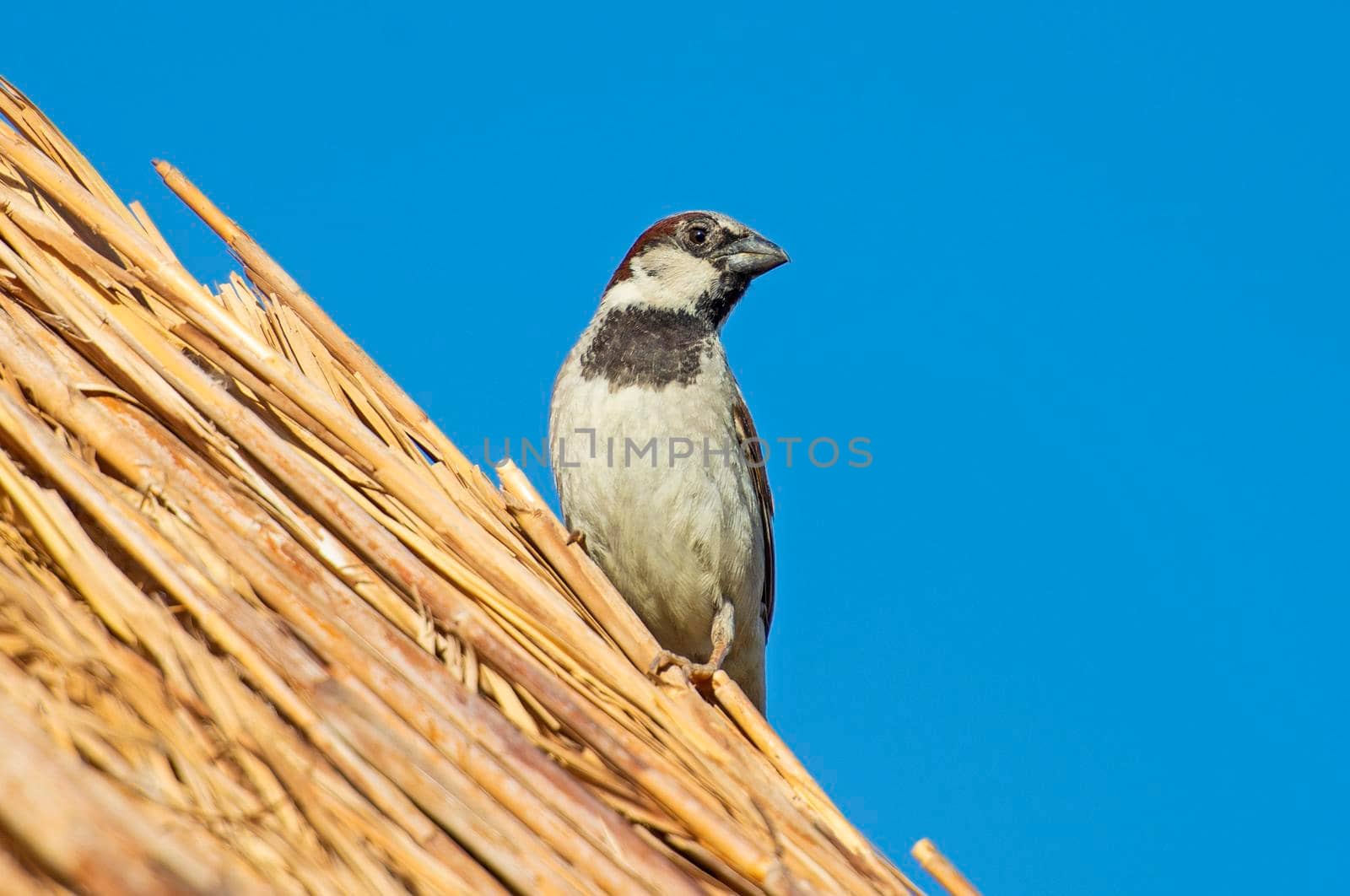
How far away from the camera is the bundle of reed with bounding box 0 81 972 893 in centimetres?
174

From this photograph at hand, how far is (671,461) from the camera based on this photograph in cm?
455

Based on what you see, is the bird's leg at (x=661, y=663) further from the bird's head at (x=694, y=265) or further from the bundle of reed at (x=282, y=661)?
the bird's head at (x=694, y=265)

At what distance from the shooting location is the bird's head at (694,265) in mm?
5137

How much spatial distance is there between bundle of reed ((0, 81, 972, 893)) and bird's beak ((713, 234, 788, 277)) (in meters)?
2.19

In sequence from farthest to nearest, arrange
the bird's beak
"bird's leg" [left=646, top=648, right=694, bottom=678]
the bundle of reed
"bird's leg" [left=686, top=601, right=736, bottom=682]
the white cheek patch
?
1. the bird's beak
2. the white cheek patch
3. "bird's leg" [left=686, top=601, right=736, bottom=682]
4. "bird's leg" [left=646, top=648, right=694, bottom=678]
5. the bundle of reed

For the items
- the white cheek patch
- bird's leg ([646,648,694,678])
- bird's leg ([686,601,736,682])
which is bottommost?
bird's leg ([646,648,694,678])

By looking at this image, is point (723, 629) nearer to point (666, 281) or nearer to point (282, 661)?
point (666, 281)

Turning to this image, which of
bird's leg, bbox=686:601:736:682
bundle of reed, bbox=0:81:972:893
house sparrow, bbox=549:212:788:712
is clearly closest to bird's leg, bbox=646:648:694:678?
bundle of reed, bbox=0:81:972:893

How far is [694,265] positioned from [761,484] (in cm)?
88

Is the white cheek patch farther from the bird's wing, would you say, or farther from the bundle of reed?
the bundle of reed

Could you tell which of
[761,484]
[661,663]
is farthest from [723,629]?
[661,663]

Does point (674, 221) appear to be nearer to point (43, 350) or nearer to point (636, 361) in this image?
point (636, 361)

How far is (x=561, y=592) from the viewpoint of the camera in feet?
10.3

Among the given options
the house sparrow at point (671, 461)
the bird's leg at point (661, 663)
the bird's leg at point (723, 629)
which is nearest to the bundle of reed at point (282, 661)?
the bird's leg at point (661, 663)
